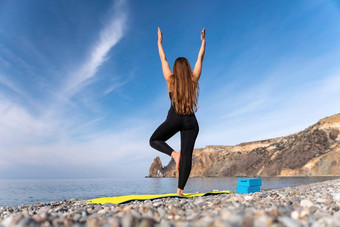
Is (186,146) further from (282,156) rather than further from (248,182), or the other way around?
(282,156)

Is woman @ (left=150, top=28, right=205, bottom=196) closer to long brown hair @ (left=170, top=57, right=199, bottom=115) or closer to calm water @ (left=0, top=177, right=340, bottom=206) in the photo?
long brown hair @ (left=170, top=57, right=199, bottom=115)

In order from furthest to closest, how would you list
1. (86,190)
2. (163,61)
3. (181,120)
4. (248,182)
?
(86,190), (248,182), (163,61), (181,120)

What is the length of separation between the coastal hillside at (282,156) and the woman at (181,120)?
6824 cm

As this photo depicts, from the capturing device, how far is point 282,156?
79.2 m

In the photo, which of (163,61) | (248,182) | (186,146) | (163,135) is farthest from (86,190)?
(163,61)

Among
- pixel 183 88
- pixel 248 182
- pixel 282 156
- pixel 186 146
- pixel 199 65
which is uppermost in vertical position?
pixel 282 156

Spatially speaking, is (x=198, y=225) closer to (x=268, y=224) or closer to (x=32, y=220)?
(x=268, y=224)

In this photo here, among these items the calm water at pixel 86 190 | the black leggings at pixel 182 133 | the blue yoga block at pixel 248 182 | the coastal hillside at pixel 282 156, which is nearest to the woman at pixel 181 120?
the black leggings at pixel 182 133

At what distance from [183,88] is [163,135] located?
1.08 metres

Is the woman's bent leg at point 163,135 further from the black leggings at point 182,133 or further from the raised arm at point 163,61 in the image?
the raised arm at point 163,61

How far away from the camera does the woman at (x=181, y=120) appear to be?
516 cm

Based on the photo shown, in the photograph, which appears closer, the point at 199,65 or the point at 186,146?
the point at 186,146

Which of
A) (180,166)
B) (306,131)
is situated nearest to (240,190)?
(180,166)

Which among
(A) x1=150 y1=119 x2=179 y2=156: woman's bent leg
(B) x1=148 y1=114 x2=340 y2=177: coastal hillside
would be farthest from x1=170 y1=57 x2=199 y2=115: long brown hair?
(B) x1=148 y1=114 x2=340 y2=177: coastal hillside
